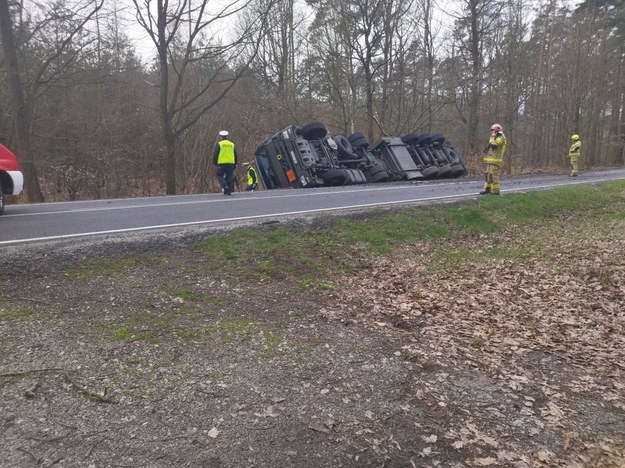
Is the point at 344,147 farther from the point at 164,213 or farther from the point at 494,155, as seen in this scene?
the point at 164,213

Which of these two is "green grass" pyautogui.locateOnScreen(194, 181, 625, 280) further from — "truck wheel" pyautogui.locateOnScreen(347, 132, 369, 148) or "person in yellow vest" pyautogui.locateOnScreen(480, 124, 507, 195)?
"truck wheel" pyautogui.locateOnScreen(347, 132, 369, 148)

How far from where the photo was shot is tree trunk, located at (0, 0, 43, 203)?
547 inches

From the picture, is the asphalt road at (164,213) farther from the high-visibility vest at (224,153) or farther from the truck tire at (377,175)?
the truck tire at (377,175)

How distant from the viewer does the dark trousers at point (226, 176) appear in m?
11.9

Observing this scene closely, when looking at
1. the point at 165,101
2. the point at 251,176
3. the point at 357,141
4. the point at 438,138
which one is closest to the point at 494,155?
the point at 357,141

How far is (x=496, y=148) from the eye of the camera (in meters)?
10.9

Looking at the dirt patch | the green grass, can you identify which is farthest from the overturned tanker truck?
the dirt patch

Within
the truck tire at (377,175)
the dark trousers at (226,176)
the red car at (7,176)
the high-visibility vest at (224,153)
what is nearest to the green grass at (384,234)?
the red car at (7,176)

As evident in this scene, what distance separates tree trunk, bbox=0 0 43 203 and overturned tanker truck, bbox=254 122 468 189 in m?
7.24

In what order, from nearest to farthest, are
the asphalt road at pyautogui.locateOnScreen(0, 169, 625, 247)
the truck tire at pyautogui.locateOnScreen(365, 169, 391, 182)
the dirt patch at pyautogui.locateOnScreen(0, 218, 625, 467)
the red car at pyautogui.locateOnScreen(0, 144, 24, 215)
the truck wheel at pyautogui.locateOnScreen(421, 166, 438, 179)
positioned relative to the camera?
the dirt patch at pyautogui.locateOnScreen(0, 218, 625, 467), the asphalt road at pyautogui.locateOnScreen(0, 169, 625, 247), the red car at pyautogui.locateOnScreen(0, 144, 24, 215), the truck tire at pyautogui.locateOnScreen(365, 169, 391, 182), the truck wheel at pyautogui.locateOnScreen(421, 166, 438, 179)

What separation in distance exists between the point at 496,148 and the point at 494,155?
0.17 m

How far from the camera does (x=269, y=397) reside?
3266mm

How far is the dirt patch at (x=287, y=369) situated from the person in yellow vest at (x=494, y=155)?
556cm

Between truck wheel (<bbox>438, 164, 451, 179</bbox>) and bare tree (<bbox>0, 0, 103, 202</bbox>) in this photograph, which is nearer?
bare tree (<bbox>0, 0, 103, 202</bbox>)
